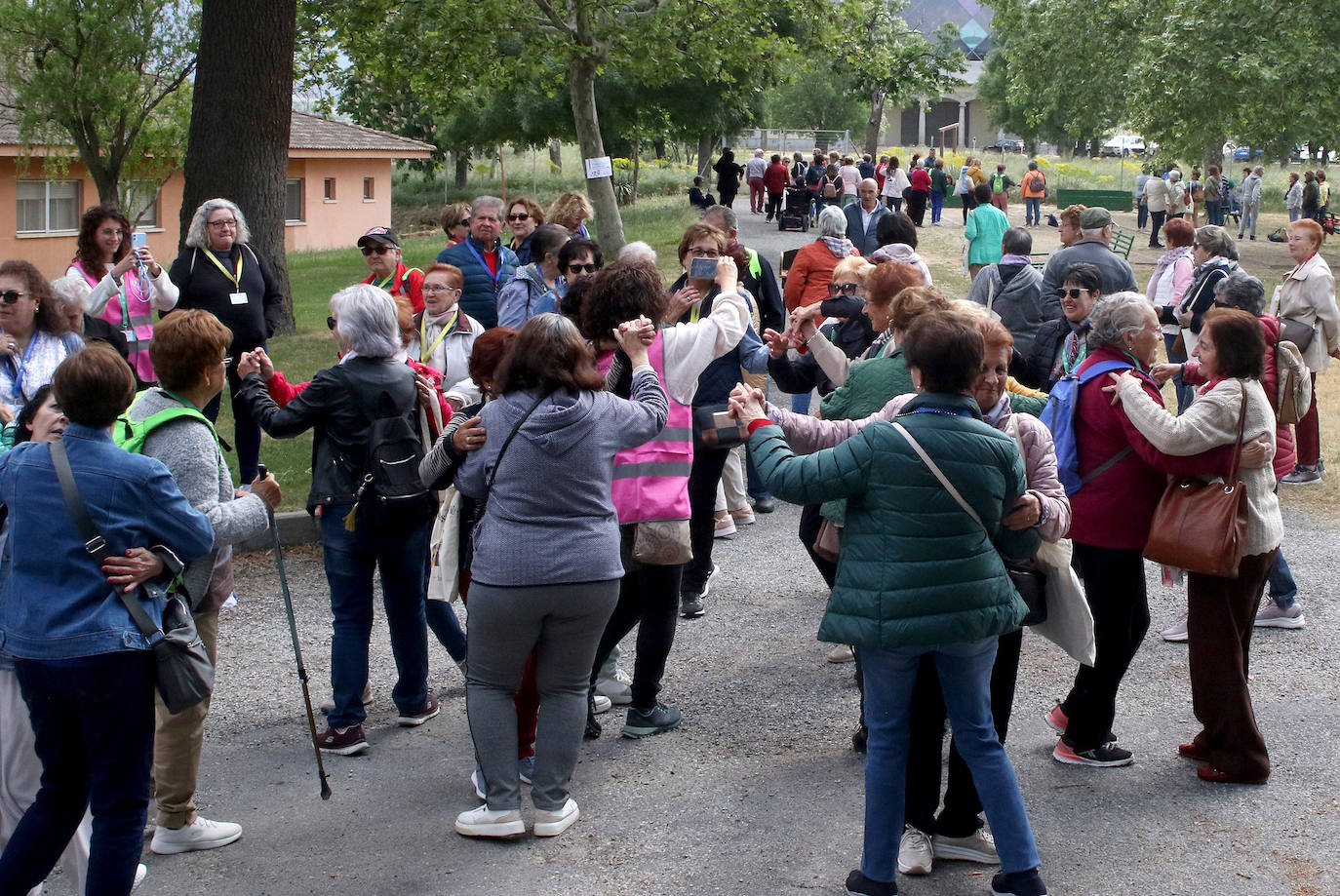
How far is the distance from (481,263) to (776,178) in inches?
992

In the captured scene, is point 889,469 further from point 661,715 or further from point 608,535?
point 661,715

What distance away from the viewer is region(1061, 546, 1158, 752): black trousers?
476 cm

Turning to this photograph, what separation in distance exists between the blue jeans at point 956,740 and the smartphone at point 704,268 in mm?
2164

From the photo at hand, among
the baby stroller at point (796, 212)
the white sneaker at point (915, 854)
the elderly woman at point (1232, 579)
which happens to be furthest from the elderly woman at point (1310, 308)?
the baby stroller at point (796, 212)

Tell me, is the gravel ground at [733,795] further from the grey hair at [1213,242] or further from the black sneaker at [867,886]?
the grey hair at [1213,242]

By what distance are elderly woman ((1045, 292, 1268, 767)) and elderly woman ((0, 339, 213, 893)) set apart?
9.97 feet

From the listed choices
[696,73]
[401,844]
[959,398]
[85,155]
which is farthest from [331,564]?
[696,73]

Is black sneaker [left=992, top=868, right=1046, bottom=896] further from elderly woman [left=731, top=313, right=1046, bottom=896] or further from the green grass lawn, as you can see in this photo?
the green grass lawn

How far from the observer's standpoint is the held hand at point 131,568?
11.6ft

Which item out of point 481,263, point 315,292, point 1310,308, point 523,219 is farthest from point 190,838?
point 315,292

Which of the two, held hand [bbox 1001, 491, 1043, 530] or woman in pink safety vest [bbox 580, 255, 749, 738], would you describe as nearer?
held hand [bbox 1001, 491, 1043, 530]

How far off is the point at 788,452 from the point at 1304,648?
151 inches

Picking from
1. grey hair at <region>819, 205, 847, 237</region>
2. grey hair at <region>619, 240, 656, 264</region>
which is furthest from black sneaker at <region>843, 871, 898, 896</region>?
grey hair at <region>819, 205, 847, 237</region>

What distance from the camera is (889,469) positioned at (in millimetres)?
3680
